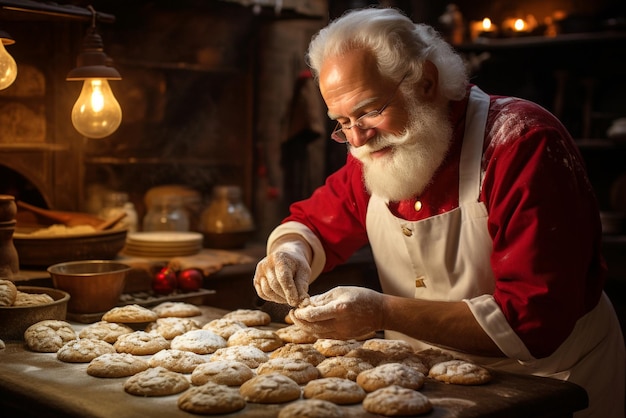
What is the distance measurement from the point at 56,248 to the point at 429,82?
1913 mm

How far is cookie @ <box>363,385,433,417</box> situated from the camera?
6.59 feet

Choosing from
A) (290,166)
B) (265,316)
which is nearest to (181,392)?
(265,316)

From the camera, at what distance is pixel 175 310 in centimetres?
320

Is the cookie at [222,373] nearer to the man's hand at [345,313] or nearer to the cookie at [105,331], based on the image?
the man's hand at [345,313]

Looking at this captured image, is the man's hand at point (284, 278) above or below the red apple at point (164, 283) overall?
above

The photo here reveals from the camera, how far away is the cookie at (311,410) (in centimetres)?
196

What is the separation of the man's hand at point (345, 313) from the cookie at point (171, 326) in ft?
1.94

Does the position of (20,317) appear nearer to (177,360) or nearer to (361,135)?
(177,360)

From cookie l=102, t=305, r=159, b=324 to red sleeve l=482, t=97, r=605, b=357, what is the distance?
53.3 inches

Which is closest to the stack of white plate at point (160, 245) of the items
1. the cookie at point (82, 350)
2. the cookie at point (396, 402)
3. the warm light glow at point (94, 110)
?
the warm light glow at point (94, 110)

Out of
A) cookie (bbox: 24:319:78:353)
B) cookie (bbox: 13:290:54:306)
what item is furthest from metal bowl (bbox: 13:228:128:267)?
cookie (bbox: 24:319:78:353)

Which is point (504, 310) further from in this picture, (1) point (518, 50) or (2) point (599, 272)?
(1) point (518, 50)

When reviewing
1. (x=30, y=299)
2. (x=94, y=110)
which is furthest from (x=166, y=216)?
(x=30, y=299)

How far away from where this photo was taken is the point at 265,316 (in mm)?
3170
